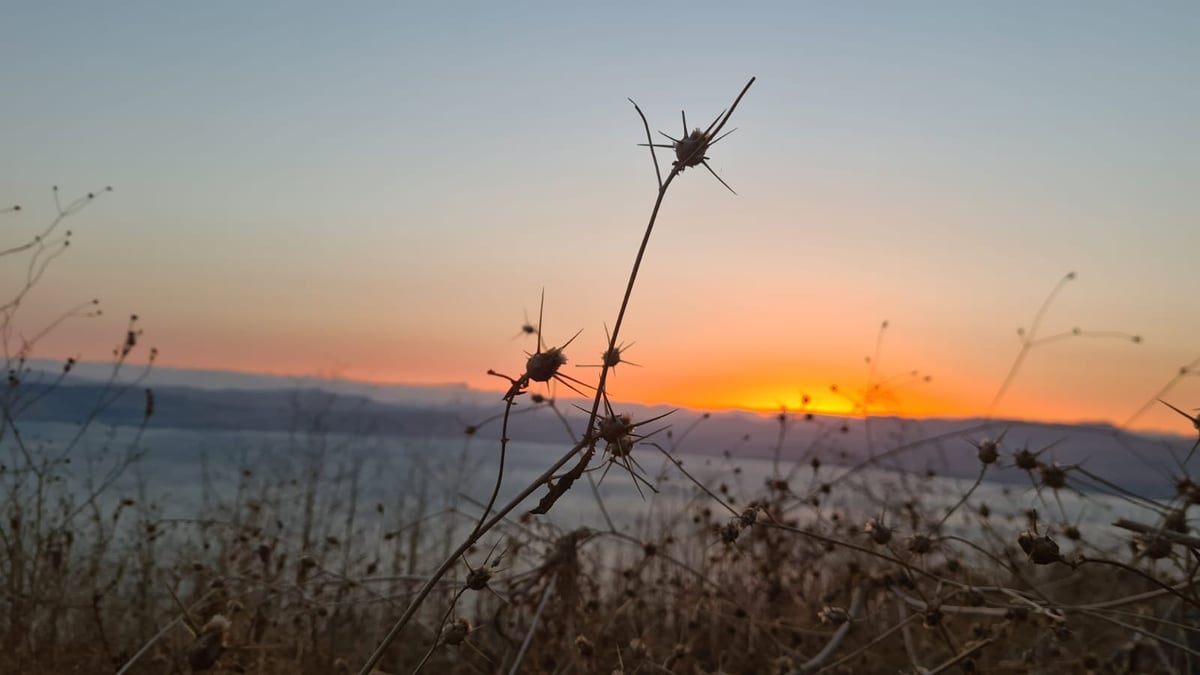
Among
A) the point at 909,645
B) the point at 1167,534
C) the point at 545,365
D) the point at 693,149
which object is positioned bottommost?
the point at 909,645

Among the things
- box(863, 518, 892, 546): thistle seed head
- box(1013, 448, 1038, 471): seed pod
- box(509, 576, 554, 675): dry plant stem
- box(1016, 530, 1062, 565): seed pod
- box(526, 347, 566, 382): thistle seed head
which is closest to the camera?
box(526, 347, 566, 382): thistle seed head

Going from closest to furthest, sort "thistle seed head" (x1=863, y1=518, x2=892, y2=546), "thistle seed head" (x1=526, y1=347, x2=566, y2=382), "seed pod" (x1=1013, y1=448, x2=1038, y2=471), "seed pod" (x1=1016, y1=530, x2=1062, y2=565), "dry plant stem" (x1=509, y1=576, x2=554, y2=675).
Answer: "thistle seed head" (x1=526, y1=347, x2=566, y2=382)
"seed pod" (x1=1016, y1=530, x2=1062, y2=565)
"thistle seed head" (x1=863, y1=518, x2=892, y2=546)
"dry plant stem" (x1=509, y1=576, x2=554, y2=675)
"seed pod" (x1=1013, y1=448, x2=1038, y2=471)

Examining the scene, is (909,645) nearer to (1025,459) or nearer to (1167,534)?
(1025,459)

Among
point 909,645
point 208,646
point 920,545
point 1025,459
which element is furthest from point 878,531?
point 208,646

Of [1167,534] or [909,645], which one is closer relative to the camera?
[1167,534]

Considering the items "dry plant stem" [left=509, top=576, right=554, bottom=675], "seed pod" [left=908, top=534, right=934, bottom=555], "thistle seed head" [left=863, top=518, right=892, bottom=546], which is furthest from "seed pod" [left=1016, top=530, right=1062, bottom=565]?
"dry plant stem" [left=509, top=576, right=554, bottom=675]

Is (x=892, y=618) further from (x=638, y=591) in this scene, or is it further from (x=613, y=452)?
(x=613, y=452)

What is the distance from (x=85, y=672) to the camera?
308 cm

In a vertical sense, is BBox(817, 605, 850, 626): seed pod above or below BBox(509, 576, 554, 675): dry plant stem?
above

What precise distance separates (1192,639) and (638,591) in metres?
2.23

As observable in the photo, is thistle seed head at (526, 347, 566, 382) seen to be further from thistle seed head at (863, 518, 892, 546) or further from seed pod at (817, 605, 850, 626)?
seed pod at (817, 605, 850, 626)

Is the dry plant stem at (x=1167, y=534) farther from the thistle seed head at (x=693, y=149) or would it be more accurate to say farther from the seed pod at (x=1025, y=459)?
the thistle seed head at (x=693, y=149)

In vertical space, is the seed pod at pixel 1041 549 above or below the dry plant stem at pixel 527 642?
above

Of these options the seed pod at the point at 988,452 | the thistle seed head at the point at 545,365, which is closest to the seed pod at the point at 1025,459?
the seed pod at the point at 988,452
